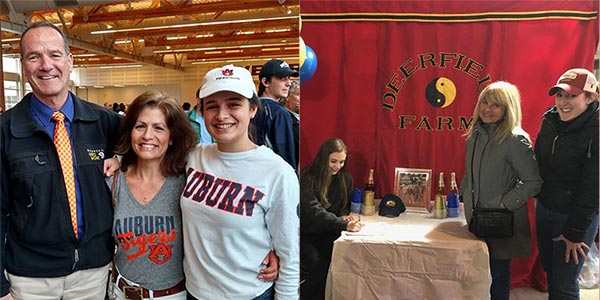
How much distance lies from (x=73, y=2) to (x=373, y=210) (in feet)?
8.36

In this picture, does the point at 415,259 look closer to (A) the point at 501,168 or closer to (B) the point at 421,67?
(A) the point at 501,168

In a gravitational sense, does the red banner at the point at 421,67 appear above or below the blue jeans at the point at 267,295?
above

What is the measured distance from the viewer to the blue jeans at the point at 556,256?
3.20 feet

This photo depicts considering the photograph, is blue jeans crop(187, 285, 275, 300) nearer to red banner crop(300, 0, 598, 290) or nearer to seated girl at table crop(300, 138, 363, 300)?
seated girl at table crop(300, 138, 363, 300)

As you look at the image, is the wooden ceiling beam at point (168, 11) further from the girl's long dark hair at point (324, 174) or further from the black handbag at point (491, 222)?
the black handbag at point (491, 222)

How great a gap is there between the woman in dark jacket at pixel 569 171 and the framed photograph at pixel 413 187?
0.84 ft

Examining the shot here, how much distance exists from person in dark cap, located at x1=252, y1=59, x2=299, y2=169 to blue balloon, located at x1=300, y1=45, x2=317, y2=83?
0.17 metres

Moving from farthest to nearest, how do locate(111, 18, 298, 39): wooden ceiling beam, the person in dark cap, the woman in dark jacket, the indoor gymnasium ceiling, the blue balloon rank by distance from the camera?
locate(111, 18, 298, 39): wooden ceiling beam → the indoor gymnasium ceiling → the person in dark cap → the blue balloon → the woman in dark jacket

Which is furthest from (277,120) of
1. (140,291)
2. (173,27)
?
(173,27)

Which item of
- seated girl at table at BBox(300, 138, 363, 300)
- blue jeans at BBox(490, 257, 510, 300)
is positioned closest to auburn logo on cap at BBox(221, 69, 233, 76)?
seated girl at table at BBox(300, 138, 363, 300)

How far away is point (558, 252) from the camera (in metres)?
0.99

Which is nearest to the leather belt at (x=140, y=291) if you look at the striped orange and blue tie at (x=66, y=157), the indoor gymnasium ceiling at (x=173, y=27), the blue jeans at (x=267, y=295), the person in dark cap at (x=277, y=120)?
the blue jeans at (x=267, y=295)

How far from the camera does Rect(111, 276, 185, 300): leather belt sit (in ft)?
3.53

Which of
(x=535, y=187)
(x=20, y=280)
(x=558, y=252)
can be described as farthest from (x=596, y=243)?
(x=20, y=280)
